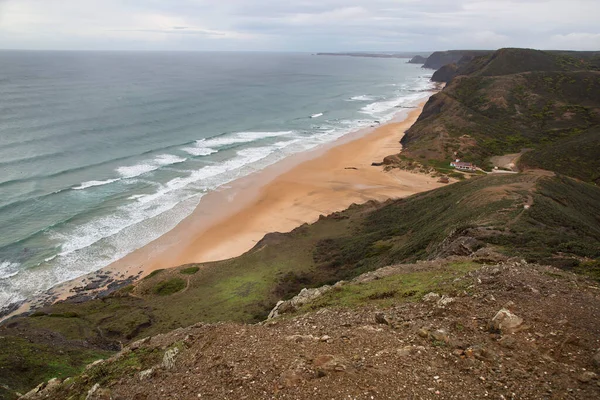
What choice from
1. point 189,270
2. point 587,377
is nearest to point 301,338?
point 587,377

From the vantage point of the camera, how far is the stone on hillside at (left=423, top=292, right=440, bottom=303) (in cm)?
1512

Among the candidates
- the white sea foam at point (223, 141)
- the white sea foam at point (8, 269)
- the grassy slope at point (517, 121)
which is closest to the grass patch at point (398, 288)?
the white sea foam at point (8, 269)

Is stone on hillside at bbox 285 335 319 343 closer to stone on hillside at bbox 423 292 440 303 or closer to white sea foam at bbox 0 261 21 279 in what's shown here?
stone on hillside at bbox 423 292 440 303

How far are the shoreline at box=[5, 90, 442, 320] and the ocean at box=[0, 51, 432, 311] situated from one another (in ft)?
6.97

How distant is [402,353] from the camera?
11.6 metres

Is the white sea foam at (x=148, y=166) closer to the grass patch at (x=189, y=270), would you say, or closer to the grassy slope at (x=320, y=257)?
the grass patch at (x=189, y=270)

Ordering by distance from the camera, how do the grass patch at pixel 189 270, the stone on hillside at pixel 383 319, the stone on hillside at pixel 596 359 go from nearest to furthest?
the stone on hillside at pixel 596 359
the stone on hillside at pixel 383 319
the grass patch at pixel 189 270

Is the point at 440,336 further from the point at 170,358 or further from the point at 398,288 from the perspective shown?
the point at 170,358

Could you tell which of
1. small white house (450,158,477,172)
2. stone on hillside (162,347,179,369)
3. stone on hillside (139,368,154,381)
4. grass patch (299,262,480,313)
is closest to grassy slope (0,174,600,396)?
grass patch (299,262,480,313)

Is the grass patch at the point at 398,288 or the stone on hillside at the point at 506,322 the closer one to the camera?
the stone on hillside at the point at 506,322

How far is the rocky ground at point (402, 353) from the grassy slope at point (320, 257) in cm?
628

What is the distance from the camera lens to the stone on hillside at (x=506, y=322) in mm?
12188

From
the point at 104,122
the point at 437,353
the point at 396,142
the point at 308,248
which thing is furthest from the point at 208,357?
the point at 104,122

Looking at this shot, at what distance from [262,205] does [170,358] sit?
39.8 metres
